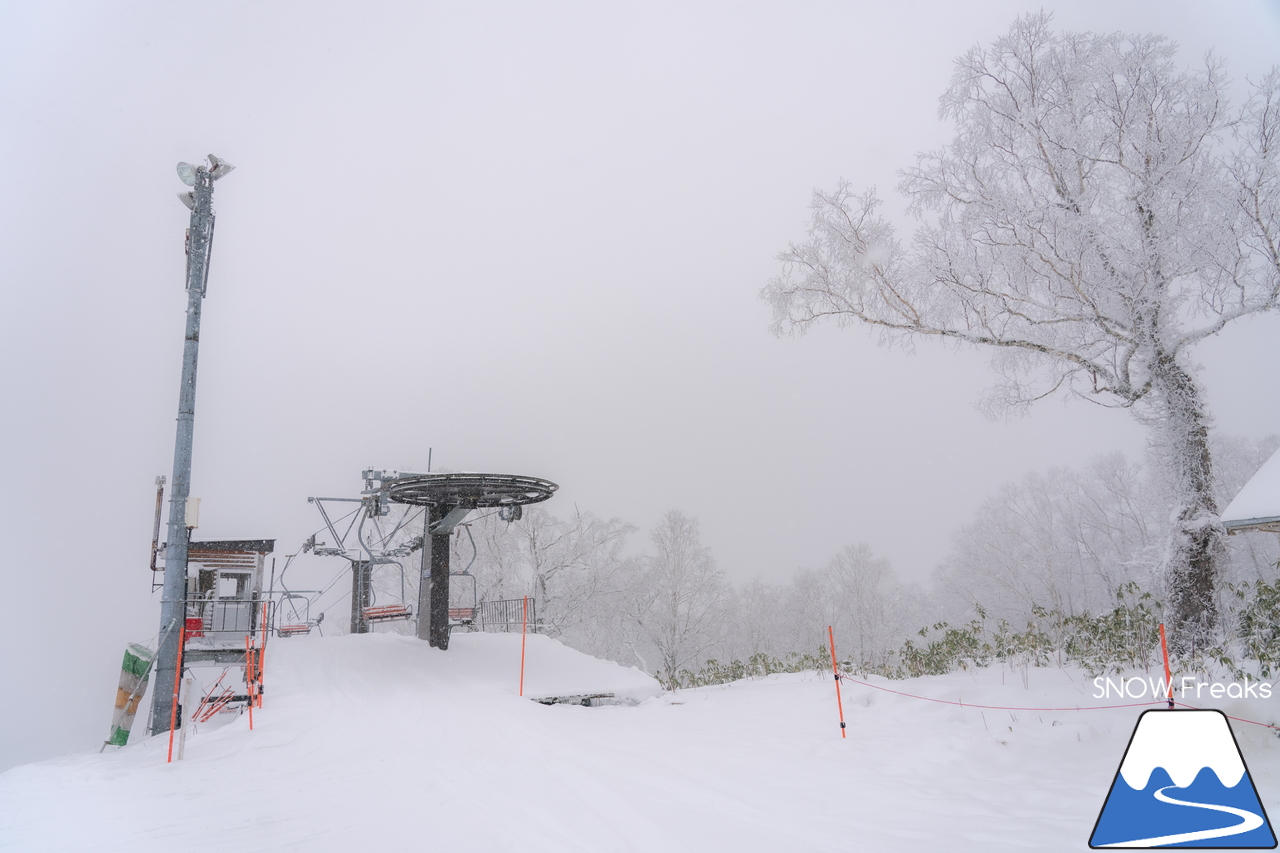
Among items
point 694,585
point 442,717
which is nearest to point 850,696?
point 442,717

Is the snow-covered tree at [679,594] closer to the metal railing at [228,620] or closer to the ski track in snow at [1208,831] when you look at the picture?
the metal railing at [228,620]

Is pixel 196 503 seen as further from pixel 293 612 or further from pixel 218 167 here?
pixel 293 612

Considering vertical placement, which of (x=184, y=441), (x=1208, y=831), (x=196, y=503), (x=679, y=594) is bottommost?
(x=679, y=594)

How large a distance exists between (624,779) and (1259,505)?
22.3 feet

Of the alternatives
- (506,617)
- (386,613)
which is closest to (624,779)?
(386,613)

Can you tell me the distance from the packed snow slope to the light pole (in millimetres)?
1389

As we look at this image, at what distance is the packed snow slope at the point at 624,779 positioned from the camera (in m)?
4.64

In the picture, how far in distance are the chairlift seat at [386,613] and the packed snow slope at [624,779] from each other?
910 centimetres

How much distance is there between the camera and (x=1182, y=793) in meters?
4.16

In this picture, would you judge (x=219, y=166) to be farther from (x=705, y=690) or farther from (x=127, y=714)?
(x=705, y=690)

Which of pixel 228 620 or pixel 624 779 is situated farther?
pixel 228 620

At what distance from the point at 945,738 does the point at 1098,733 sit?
4.72 ft

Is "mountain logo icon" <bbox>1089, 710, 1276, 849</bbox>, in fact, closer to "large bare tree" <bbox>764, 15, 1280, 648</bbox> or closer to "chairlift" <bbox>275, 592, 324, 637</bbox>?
"large bare tree" <bbox>764, 15, 1280, 648</bbox>

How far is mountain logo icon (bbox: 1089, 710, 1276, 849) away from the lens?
12.9ft
